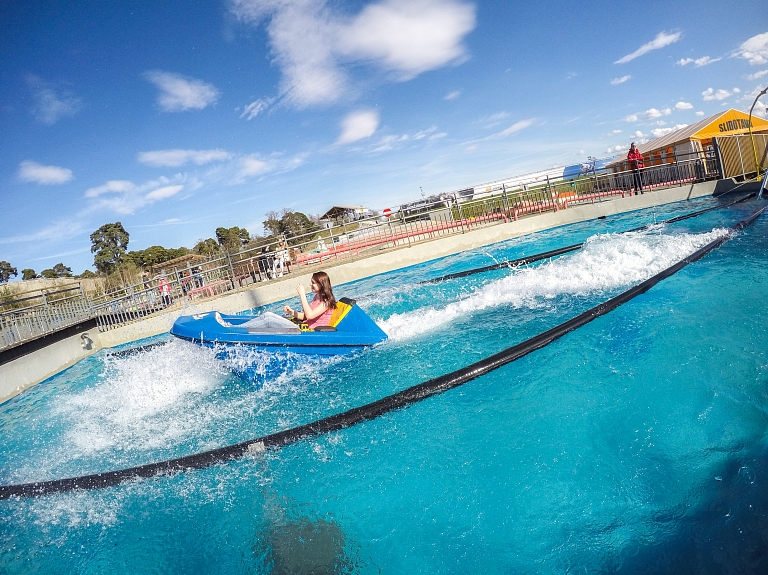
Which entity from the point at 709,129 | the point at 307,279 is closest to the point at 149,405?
the point at 307,279

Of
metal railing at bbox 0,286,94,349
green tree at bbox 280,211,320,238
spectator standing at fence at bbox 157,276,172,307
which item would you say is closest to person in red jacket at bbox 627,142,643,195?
spectator standing at fence at bbox 157,276,172,307

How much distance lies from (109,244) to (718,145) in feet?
166

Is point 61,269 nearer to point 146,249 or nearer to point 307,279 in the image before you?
point 146,249

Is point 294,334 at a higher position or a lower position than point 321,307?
lower

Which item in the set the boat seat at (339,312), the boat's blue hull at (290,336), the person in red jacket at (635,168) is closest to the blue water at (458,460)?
the boat's blue hull at (290,336)

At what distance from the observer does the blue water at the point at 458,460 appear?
2406mm

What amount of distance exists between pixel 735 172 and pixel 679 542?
60.9 ft

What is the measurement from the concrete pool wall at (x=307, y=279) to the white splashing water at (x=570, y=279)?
593cm

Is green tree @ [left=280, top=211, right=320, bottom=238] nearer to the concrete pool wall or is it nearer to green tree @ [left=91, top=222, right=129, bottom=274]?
green tree @ [left=91, top=222, right=129, bottom=274]

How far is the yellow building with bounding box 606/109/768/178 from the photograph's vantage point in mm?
15773

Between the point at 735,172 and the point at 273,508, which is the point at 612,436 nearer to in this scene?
the point at 273,508

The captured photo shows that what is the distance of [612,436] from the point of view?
3.01 m

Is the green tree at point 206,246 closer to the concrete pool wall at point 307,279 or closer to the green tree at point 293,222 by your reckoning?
the green tree at point 293,222

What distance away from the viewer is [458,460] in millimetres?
3086
